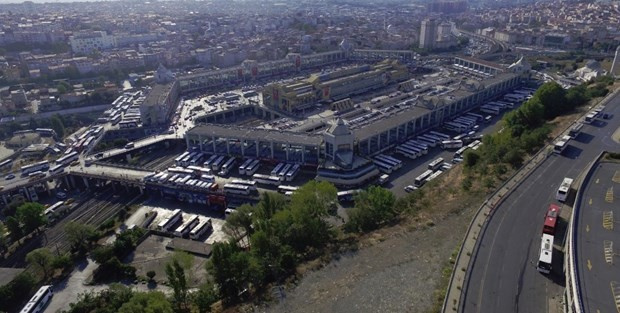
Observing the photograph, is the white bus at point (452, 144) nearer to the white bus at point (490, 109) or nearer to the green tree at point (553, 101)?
the green tree at point (553, 101)

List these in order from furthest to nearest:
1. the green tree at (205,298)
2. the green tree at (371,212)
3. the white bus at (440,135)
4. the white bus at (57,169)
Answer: the white bus at (440,135), the white bus at (57,169), the green tree at (371,212), the green tree at (205,298)

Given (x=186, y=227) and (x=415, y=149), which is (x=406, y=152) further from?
(x=186, y=227)

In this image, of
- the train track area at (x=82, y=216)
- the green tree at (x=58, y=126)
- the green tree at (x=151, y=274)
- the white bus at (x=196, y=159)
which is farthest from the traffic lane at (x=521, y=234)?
the green tree at (x=58, y=126)

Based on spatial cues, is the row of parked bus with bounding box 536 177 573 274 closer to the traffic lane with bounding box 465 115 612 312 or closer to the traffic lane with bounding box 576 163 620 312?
the traffic lane with bounding box 465 115 612 312

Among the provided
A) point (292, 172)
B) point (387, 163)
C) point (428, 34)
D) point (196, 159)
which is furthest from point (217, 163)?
point (428, 34)

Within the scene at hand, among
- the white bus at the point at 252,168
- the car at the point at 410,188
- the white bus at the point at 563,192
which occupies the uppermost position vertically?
the white bus at the point at 563,192

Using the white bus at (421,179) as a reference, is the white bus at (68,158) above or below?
above

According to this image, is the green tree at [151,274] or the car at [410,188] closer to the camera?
the green tree at [151,274]

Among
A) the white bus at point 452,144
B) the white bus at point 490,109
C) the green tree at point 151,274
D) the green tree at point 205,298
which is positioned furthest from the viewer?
the white bus at point 490,109
